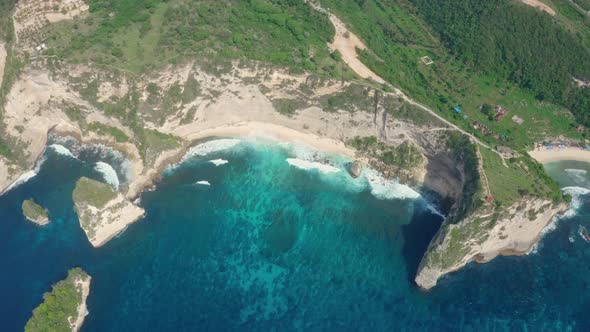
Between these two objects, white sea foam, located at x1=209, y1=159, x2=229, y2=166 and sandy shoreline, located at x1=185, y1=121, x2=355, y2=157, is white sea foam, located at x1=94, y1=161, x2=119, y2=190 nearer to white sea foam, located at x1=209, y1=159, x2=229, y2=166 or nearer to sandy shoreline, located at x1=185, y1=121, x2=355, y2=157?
sandy shoreline, located at x1=185, y1=121, x2=355, y2=157

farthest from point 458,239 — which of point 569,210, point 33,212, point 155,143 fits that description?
point 33,212

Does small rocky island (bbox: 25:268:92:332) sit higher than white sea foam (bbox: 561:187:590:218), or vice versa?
white sea foam (bbox: 561:187:590:218)

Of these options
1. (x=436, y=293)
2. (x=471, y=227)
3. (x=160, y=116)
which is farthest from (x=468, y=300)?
(x=160, y=116)

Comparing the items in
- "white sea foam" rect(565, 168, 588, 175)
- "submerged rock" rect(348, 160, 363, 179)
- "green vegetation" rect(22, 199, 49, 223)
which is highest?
"white sea foam" rect(565, 168, 588, 175)

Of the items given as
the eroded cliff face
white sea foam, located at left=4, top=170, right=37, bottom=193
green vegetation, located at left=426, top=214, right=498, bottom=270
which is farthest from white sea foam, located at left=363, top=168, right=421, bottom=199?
white sea foam, located at left=4, top=170, right=37, bottom=193

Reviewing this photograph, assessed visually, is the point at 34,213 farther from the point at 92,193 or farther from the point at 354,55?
the point at 354,55

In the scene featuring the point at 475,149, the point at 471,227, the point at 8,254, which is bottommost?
the point at 8,254

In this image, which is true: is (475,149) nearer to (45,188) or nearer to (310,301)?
(310,301)
